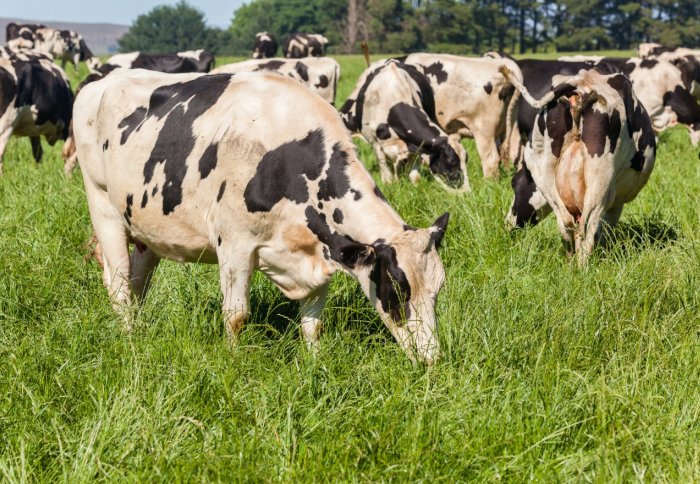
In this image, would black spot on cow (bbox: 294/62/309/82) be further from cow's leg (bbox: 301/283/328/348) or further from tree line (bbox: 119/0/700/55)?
tree line (bbox: 119/0/700/55)

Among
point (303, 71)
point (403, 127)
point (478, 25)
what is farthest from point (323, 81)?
point (478, 25)

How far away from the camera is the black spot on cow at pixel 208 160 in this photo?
4.63 meters

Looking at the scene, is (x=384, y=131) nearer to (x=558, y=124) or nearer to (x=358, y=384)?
(x=558, y=124)

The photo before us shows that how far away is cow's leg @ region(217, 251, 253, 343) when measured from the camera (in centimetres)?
454

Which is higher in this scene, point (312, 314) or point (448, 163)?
point (312, 314)

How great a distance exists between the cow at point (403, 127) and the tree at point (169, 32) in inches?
4276

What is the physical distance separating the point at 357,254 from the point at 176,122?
5.08ft

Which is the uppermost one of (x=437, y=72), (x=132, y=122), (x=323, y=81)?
(x=132, y=122)

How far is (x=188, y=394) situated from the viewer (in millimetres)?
3738

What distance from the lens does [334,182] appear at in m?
4.34

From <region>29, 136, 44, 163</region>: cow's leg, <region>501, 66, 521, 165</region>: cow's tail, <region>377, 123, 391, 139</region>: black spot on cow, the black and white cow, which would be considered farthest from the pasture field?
the black and white cow

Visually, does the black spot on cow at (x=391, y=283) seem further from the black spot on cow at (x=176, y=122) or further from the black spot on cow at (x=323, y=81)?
the black spot on cow at (x=323, y=81)

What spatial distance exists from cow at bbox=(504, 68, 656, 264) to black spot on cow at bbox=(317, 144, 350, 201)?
2.37 meters

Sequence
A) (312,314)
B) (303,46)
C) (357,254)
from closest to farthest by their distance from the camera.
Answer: (357,254)
(312,314)
(303,46)
